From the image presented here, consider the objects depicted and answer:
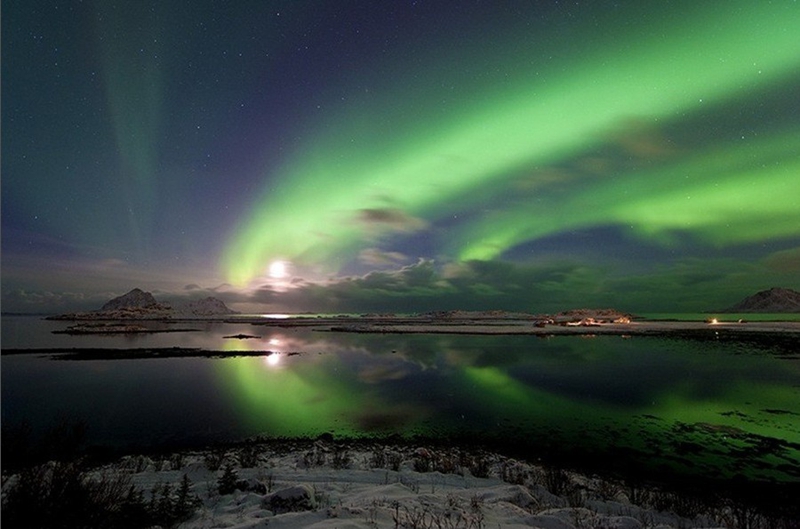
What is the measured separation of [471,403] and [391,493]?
1629 centimetres

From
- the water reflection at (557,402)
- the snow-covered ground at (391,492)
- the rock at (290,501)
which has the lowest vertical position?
the water reflection at (557,402)

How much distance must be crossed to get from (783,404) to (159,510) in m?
34.3

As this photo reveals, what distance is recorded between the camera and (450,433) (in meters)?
19.4

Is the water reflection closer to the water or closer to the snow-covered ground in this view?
the water

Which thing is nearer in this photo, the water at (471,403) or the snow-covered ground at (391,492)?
the snow-covered ground at (391,492)

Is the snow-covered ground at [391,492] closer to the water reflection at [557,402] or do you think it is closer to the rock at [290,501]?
the rock at [290,501]

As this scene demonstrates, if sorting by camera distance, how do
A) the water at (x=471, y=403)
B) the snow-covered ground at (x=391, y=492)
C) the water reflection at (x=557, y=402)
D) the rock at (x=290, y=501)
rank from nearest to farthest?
1. the snow-covered ground at (x=391, y=492)
2. the rock at (x=290, y=501)
3. the water at (x=471, y=403)
4. the water reflection at (x=557, y=402)

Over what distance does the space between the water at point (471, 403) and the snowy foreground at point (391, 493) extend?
14.9ft

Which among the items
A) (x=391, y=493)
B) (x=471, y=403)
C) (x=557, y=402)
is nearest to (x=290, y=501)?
(x=391, y=493)

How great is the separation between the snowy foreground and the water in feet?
14.9

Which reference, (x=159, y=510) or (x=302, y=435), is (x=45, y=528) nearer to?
(x=159, y=510)

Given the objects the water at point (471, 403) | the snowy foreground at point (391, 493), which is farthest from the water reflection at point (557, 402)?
the snowy foreground at point (391, 493)

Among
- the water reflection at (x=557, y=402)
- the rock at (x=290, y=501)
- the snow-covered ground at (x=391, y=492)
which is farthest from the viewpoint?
the water reflection at (x=557, y=402)

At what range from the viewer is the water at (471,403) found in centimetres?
1747
